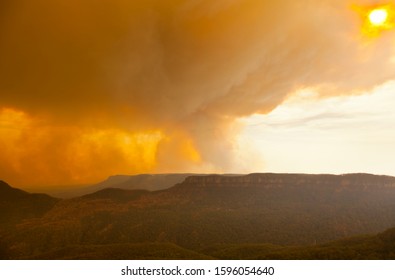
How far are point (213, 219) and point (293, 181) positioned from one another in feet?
161

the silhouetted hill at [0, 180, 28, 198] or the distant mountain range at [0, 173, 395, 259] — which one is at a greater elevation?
the silhouetted hill at [0, 180, 28, 198]

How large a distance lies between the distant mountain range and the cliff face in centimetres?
36

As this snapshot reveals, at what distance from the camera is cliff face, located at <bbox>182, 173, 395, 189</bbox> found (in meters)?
150

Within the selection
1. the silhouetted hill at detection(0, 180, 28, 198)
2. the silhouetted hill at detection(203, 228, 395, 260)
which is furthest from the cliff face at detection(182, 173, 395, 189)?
the silhouetted hill at detection(203, 228, 395, 260)

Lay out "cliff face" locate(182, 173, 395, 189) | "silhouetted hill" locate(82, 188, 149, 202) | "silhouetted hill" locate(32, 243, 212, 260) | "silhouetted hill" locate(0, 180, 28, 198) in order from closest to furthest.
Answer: "silhouetted hill" locate(32, 243, 212, 260)
"cliff face" locate(182, 173, 395, 189)
"silhouetted hill" locate(0, 180, 28, 198)
"silhouetted hill" locate(82, 188, 149, 202)

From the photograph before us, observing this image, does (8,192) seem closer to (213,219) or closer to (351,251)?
(213,219)

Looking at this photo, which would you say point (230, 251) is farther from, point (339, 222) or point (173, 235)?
point (339, 222)

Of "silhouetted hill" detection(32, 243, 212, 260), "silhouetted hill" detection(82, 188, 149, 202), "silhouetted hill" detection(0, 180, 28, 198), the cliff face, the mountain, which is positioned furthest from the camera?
"silhouetted hill" detection(82, 188, 149, 202)

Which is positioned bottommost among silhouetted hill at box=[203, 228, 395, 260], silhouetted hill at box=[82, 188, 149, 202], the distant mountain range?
silhouetted hill at box=[203, 228, 395, 260]

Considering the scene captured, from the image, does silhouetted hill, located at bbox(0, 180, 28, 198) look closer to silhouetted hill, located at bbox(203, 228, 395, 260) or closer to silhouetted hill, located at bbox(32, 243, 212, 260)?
silhouetted hill, located at bbox(32, 243, 212, 260)

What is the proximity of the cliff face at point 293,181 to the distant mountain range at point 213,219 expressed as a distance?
357mm

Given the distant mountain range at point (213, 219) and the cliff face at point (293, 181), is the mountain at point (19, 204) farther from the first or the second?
the cliff face at point (293, 181)

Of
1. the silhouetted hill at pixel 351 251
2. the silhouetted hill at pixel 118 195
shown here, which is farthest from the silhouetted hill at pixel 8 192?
the silhouetted hill at pixel 351 251

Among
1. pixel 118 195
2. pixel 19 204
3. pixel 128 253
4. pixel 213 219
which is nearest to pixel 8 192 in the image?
pixel 19 204
